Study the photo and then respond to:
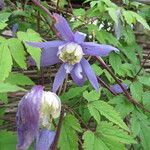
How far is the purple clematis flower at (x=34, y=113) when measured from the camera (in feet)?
2.09

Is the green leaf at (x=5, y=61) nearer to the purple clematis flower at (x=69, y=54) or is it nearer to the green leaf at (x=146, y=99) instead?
the purple clematis flower at (x=69, y=54)

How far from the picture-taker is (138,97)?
42.5 inches

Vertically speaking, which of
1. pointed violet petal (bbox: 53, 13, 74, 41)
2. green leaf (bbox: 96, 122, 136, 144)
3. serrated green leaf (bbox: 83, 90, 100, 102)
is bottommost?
green leaf (bbox: 96, 122, 136, 144)

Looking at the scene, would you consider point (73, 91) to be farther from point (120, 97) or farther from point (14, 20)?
point (14, 20)

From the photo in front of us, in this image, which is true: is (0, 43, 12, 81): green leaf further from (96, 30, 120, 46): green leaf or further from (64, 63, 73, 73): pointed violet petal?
(96, 30, 120, 46): green leaf

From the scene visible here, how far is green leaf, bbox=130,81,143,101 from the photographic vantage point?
1080mm

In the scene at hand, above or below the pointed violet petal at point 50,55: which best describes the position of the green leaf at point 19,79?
below

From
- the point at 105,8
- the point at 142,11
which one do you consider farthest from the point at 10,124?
the point at 142,11

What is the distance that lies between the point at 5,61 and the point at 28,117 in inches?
7.8

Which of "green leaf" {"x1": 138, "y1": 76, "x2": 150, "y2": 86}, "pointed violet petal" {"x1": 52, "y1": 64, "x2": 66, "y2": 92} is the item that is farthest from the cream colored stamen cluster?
"green leaf" {"x1": 138, "y1": 76, "x2": 150, "y2": 86}

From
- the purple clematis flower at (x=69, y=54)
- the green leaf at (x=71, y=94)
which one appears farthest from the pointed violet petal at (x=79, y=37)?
the green leaf at (x=71, y=94)

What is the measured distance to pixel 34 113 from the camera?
0.64 meters

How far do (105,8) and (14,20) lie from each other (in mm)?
234

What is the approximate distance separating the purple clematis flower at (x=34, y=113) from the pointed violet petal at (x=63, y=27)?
0.16 m
